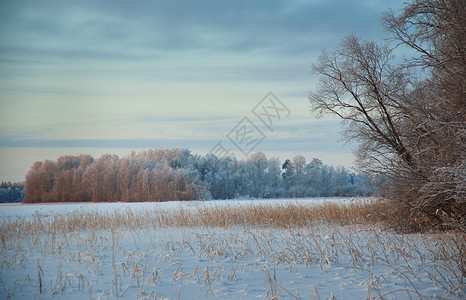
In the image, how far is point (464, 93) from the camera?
20.5 ft

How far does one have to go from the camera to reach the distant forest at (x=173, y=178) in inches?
1583

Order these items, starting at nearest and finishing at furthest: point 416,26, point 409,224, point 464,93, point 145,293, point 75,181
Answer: point 145,293 < point 464,93 < point 416,26 < point 409,224 < point 75,181

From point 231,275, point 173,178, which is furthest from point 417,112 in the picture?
point 173,178

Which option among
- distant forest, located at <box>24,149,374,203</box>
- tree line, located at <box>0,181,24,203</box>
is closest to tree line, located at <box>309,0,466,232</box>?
distant forest, located at <box>24,149,374,203</box>

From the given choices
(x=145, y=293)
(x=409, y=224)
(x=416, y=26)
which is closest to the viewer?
(x=145, y=293)

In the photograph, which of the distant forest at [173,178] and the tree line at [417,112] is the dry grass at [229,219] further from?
the distant forest at [173,178]

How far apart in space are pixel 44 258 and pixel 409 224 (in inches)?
341

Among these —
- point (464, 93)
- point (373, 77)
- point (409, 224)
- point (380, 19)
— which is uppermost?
point (380, 19)

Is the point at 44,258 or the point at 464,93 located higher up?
the point at 464,93

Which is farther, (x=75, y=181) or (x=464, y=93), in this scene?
(x=75, y=181)

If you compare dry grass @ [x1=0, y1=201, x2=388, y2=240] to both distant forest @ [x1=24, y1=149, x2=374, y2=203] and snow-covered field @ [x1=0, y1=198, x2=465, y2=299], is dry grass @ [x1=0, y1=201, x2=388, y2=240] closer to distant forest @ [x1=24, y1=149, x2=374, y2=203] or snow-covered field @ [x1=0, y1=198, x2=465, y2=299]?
snow-covered field @ [x1=0, y1=198, x2=465, y2=299]

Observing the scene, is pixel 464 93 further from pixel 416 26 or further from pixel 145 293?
→ pixel 145 293

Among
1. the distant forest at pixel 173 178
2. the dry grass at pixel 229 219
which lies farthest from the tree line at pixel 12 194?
the dry grass at pixel 229 219

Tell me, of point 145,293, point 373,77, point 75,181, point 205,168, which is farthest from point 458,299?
point 205,168
